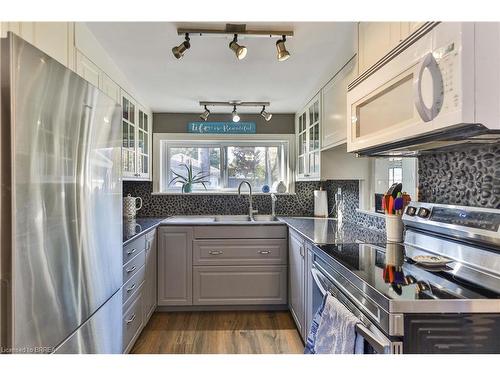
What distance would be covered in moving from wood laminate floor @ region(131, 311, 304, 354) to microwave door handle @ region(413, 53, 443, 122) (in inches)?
74.5

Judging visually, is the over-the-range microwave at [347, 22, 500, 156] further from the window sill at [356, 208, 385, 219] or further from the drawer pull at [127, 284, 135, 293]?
the drawer pull at [127, 284, 135, 293]

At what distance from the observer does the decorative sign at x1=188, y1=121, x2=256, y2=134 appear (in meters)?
3.84

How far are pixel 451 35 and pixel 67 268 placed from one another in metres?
1.48

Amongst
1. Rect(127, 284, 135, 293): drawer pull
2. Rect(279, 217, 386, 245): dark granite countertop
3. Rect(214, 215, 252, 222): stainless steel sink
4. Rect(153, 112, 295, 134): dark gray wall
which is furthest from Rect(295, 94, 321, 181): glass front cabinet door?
Rect(127, 284, 135, 293): drawer pull

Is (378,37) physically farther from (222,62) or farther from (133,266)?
(133,266)

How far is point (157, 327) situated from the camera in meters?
2.72

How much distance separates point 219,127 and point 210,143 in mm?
244

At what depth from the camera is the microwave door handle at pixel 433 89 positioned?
37.5 inches

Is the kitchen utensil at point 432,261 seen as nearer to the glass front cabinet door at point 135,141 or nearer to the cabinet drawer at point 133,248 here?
the cabinet drawer at point 133,248

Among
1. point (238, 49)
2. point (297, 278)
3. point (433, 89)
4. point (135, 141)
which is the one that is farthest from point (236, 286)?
point (433, 89)

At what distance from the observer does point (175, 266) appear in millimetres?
3023

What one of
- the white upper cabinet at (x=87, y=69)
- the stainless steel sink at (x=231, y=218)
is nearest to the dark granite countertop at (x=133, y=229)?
the stainless steel sink at (x=231, y=218)
